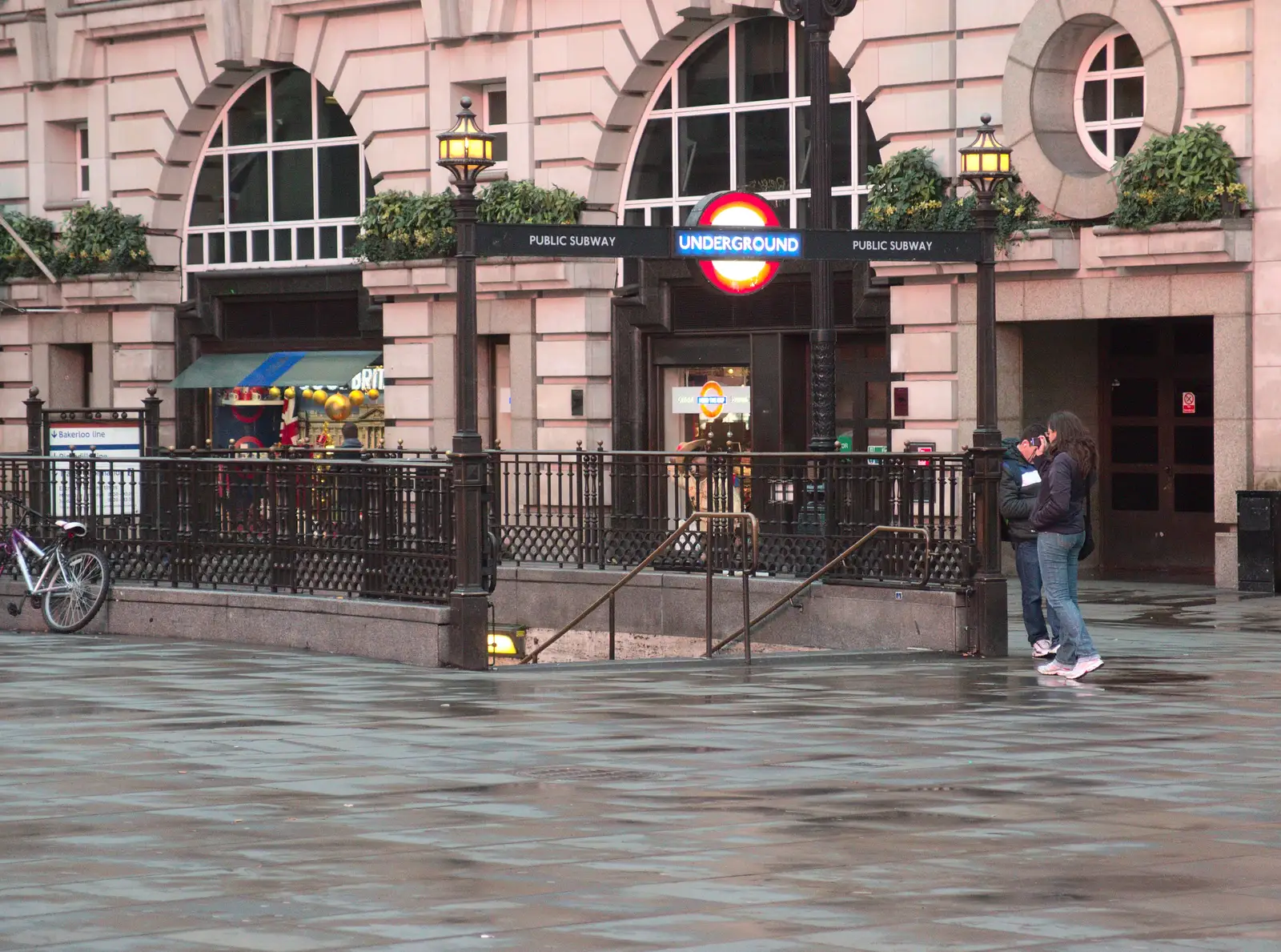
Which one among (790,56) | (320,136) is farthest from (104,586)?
(320,136)

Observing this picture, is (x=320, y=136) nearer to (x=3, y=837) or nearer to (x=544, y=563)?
(x=544, y=563)

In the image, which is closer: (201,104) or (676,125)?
(676,125)

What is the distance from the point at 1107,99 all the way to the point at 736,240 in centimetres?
950

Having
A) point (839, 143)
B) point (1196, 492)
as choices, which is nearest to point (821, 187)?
point (839, 143)

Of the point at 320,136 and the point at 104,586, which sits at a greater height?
the point at 320,136

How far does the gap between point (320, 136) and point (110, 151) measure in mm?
3580

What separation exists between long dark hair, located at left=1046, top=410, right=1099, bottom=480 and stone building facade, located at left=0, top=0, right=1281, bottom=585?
7.95 metres

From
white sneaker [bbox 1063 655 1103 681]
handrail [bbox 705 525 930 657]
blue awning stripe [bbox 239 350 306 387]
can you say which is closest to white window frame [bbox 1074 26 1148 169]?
handrail [bbox 705 525 930 657]

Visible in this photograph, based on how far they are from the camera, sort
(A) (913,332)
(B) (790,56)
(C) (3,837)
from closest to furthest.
→ (C) (3,837) → (A) (913,332) → (B) (790,56)

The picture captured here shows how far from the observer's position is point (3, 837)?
916 cm

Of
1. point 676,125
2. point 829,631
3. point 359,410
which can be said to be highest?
point 676,125

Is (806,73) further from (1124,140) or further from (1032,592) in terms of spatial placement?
(1032,592)

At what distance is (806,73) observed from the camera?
1103 inches

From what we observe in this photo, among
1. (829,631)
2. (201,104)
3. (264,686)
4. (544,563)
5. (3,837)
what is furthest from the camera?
(201,104)
